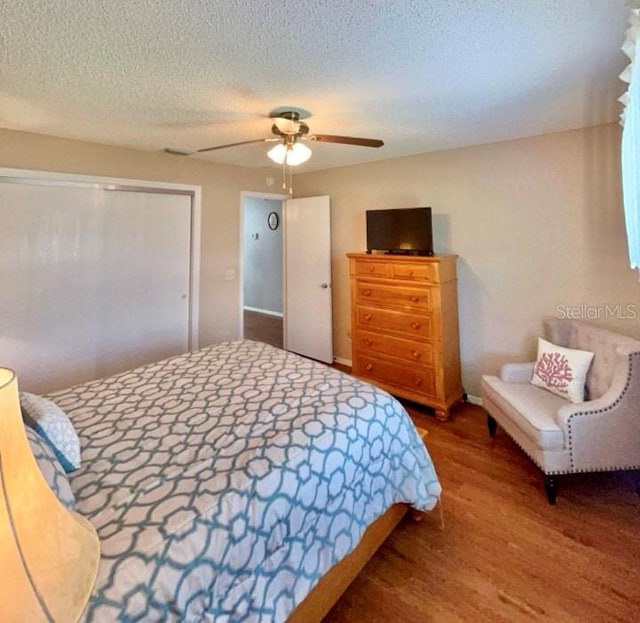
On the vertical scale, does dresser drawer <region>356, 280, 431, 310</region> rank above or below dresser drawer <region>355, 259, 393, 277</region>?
below

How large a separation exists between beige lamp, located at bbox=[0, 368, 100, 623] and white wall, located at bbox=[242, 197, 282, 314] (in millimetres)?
6147

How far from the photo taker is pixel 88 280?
10.3 feet

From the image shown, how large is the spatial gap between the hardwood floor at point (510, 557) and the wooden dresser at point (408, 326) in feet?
2.89

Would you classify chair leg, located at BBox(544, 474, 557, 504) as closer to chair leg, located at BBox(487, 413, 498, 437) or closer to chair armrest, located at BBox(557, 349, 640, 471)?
chair armrest, located at BBox(557, 349, 640, 471)

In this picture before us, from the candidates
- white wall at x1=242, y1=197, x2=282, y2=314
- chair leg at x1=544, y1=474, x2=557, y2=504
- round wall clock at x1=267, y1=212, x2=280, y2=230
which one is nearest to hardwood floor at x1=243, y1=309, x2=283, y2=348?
white wall at x1=242, y1=197, x2=282, y2=314

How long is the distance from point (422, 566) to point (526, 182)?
290 centimetres

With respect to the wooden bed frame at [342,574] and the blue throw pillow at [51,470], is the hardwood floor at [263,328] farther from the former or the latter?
the blue throw pillow at [51,470]

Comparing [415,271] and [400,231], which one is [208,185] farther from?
[415,271]

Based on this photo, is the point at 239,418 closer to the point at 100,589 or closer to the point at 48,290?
the point at 100,589

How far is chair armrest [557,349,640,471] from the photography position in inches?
79.5

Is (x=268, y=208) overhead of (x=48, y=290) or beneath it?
overhead

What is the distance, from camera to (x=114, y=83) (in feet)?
6.30

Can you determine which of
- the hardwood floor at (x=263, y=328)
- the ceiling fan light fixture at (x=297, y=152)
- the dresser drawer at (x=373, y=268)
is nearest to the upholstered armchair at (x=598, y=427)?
the dresser drawer at (x=373, y=268)

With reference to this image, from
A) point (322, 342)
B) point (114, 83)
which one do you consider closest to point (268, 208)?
point (322, 342)
